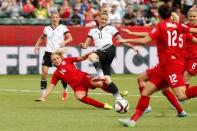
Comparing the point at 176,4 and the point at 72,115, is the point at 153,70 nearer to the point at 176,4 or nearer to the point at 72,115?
the point at 72,115

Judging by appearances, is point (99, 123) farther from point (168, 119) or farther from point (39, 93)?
point (39, 93)

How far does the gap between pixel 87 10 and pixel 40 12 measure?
6.90 ft

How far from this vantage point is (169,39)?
13.5 meters

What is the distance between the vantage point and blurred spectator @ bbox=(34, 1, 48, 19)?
29.5 metres

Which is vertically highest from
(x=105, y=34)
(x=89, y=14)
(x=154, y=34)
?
(x=154, y=34)

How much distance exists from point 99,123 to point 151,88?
1.19 meters

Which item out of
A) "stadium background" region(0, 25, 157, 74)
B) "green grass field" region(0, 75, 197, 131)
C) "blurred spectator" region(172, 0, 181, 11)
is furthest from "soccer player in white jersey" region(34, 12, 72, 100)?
"blurred spectator" region(172, 0, 181, 11)

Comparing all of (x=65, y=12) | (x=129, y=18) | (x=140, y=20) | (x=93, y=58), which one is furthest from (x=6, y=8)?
(x=93, y=58)

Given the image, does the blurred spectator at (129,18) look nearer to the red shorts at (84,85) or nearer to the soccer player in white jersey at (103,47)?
the soccer player in white jersey at (103,47)

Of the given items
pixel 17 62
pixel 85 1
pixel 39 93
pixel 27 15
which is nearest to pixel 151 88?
pixel 39 93

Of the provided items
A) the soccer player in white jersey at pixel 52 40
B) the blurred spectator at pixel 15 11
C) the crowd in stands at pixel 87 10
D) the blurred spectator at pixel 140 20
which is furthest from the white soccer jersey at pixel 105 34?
the blurred spectator at pixel 140 20

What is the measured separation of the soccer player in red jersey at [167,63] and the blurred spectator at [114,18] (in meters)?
16.1

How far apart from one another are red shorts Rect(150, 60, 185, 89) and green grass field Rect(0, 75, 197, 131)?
0.73 m

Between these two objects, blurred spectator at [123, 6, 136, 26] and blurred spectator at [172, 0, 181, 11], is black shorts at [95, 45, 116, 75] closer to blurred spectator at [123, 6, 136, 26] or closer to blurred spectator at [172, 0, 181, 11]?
blurred spectator at [123, 6, 136, 26]
